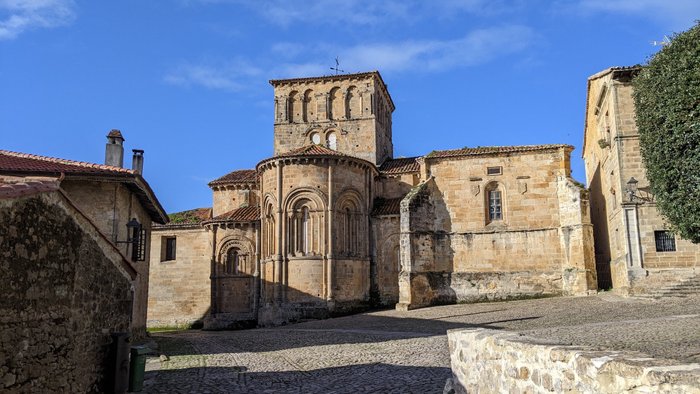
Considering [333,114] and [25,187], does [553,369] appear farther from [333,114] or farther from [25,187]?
[333,114]

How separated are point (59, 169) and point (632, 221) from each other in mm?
20138

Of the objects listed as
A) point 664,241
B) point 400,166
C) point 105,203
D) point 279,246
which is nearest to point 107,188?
point 105,203

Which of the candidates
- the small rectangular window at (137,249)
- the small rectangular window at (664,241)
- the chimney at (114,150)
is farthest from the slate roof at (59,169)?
the small rectangular window at (664,241)

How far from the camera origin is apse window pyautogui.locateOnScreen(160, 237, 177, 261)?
34375 mm

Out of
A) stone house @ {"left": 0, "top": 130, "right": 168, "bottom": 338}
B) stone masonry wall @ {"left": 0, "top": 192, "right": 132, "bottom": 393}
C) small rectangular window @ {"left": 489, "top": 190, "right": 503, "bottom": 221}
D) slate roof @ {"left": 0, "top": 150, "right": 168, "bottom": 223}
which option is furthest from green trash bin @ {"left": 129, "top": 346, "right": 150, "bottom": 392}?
small rectangular window @ {"left": 489, "top": 190, "right": 503, "bottom": 221}

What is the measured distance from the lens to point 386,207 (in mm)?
31062

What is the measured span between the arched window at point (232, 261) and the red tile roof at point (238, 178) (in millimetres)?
4867

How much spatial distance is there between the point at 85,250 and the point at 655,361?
306 inches

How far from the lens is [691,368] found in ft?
10.6

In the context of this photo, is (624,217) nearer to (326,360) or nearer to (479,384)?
(326,360)

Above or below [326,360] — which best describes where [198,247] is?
above

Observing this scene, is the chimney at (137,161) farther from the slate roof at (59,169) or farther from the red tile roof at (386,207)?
the red tile roof at (386,207)

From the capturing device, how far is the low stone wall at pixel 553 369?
3232mm

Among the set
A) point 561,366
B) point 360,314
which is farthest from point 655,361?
point 360,314
